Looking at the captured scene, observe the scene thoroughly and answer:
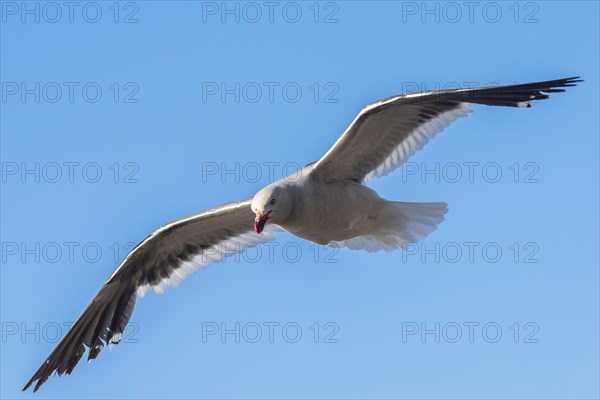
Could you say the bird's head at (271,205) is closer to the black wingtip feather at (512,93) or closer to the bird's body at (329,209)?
the bird's body at (329,209)

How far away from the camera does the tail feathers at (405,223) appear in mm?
9508

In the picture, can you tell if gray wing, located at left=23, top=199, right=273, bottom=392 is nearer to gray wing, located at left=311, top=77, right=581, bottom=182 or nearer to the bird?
the bird

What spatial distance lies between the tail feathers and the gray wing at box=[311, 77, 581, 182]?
16.2 inches

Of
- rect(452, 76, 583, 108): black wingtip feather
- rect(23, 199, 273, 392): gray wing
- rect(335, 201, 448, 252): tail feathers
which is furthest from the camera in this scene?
rect(23, 199, 273, 392): gray wing

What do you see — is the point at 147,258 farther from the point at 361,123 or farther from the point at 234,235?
the point at 361,123

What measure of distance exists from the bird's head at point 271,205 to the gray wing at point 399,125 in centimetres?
60

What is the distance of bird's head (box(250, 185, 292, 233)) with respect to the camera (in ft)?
27.9

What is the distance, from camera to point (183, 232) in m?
10.2

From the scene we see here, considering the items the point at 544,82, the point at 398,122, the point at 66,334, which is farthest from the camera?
the point at 66,334

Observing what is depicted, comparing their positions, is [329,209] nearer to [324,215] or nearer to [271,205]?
[324,215]

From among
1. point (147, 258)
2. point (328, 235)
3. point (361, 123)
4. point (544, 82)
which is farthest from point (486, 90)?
point (147, 258)

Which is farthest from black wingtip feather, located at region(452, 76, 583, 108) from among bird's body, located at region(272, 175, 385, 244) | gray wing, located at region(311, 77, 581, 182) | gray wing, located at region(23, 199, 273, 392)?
gray wing, located at region(23, 199, 273, 392)

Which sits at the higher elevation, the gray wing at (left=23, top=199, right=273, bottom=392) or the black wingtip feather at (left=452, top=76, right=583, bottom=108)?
the black wingtip feather at (left=452, top=76, right=583, bottom=108)

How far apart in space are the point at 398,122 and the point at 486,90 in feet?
3.14
